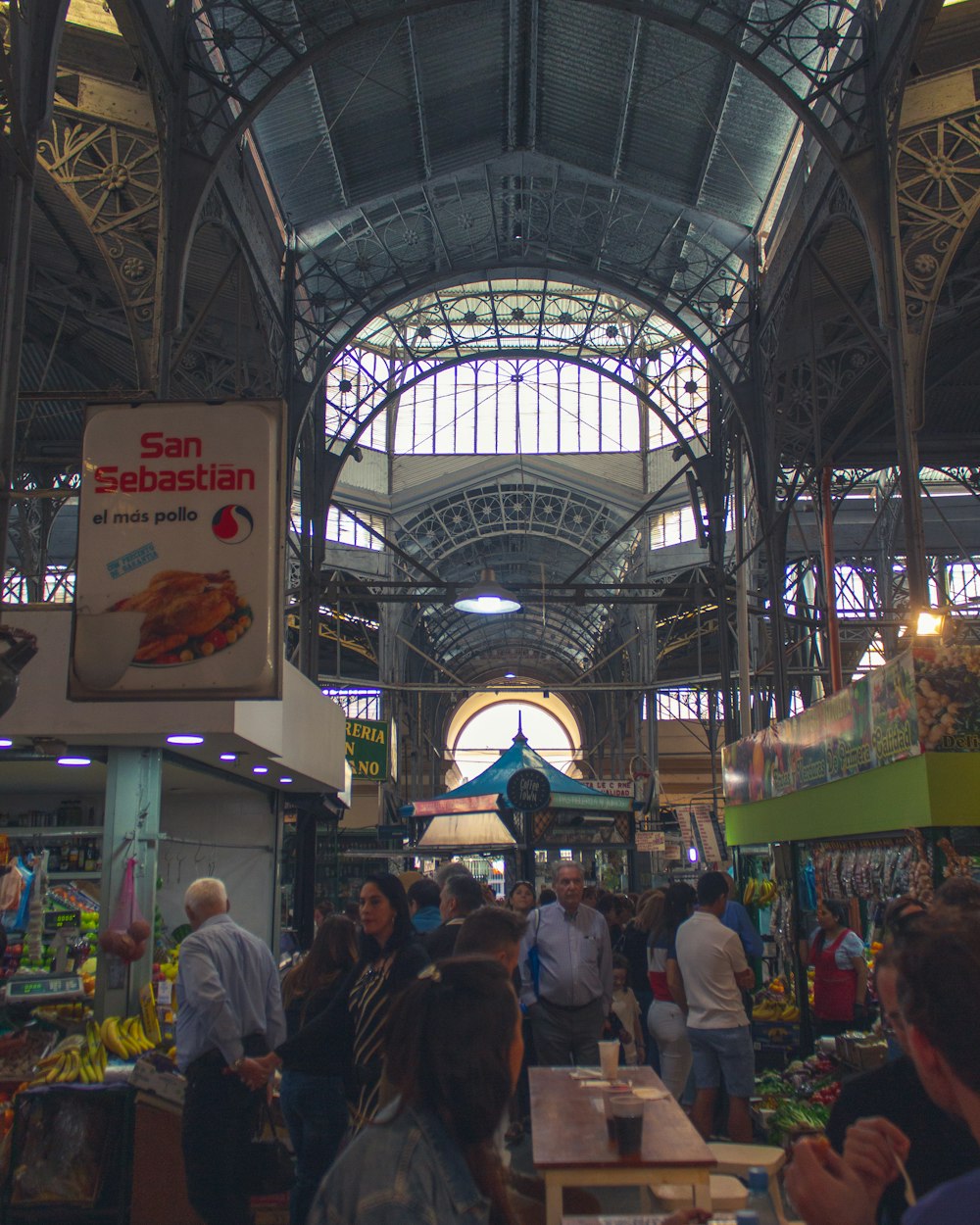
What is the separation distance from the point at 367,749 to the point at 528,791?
8.73m

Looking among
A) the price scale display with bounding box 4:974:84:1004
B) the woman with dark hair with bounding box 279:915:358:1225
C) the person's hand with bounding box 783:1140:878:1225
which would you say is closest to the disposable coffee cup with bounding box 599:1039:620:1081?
the woman with dark hair with bounding box 279:915:358:1225

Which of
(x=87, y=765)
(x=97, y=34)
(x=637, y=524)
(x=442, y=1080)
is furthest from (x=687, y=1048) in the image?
(x=637, y=524)

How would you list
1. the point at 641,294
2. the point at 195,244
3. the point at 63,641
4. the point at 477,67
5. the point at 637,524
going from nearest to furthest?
the point at 63,641
the point at 195,244
the point at 477,67
the point at 641,294
the point at 637,524

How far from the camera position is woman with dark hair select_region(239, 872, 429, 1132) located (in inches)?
179

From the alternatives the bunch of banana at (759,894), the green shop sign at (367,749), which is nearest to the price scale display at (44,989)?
the bunch of banana at (759,894)

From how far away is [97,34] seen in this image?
36.4 ft

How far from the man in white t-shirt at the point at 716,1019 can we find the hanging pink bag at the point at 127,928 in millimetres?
3765

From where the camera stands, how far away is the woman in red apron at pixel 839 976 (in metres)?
8.32

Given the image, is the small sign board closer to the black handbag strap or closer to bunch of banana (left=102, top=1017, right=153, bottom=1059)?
bunch of banana (left=102, top=1017, right=153, bottom=1059)

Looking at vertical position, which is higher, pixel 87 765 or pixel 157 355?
pixel 157 355

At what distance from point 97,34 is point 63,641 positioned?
6813mm

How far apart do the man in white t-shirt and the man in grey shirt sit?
2.00 feet

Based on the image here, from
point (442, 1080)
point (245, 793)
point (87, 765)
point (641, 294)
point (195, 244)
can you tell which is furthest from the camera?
point (641, 294)

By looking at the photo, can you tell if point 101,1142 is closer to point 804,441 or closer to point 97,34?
point 97,34
